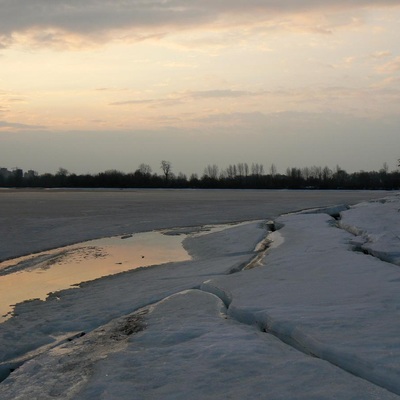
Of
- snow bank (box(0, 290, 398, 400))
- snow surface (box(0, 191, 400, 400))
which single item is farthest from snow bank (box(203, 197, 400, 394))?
snow bank (box(0, 290, 398, 400))

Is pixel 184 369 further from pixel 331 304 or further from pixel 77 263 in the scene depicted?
pixel 77 263

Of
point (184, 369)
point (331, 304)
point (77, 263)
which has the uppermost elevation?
point (331, 304)

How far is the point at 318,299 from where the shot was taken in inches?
250

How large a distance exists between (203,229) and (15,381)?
532 inches

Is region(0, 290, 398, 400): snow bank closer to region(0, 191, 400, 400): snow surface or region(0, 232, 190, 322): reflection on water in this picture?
region(0, 191, 400, 400): snow surface

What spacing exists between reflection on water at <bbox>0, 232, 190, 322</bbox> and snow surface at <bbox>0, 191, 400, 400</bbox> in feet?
2.45

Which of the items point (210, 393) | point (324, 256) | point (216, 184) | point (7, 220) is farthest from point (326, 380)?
point (216, 184)

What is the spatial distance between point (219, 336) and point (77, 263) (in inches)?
276

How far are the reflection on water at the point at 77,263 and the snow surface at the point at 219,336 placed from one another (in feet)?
2.45

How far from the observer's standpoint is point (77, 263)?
11.6 meters

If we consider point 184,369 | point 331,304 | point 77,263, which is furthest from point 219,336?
point 77,263

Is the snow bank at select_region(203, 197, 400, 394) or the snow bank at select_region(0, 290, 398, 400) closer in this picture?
the snow bank at select_region(0, 290, 398, 400)

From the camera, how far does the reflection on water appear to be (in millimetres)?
8844

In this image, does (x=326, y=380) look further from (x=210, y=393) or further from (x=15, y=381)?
(x=15, y=381)
